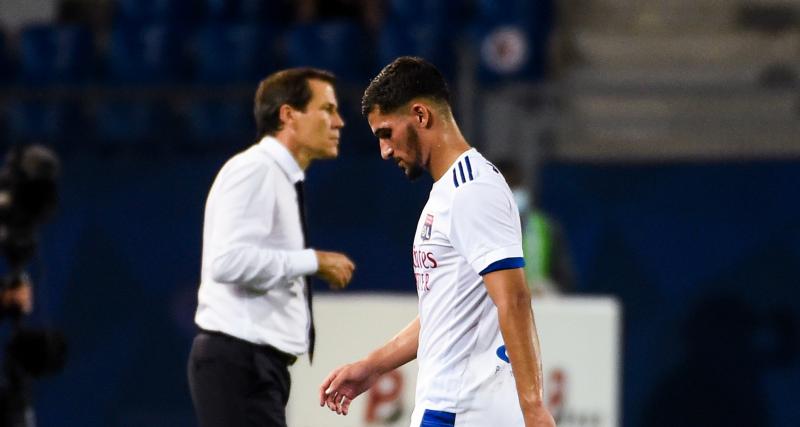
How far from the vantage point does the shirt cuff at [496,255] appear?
3217 millimetres

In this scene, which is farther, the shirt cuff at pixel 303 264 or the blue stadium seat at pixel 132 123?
the blue stadium seat at pixel 132 123

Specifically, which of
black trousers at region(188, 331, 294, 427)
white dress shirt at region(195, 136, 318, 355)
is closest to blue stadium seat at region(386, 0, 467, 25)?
white dress shirt at region(195, 136, 318, 355)

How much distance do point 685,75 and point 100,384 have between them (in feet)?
14.6

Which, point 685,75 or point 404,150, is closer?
point 404,150

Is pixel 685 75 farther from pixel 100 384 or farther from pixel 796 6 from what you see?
pixel 100 384

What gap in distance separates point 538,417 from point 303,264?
4.80 feet

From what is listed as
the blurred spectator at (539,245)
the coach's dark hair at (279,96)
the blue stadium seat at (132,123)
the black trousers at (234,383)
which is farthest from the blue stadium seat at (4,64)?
the black trousers at (234,383)

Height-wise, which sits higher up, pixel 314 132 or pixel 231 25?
pixel 231 25

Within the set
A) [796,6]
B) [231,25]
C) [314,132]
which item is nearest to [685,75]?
[796,6]

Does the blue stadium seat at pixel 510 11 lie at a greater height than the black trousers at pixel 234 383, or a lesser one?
greater

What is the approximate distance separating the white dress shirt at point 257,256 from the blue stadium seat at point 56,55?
5.80 metres

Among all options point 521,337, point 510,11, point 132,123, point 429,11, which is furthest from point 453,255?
point 429,11

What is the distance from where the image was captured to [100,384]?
847 centimetres

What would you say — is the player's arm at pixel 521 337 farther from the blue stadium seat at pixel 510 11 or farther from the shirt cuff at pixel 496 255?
the blue stadium seat at pixel 510 11
